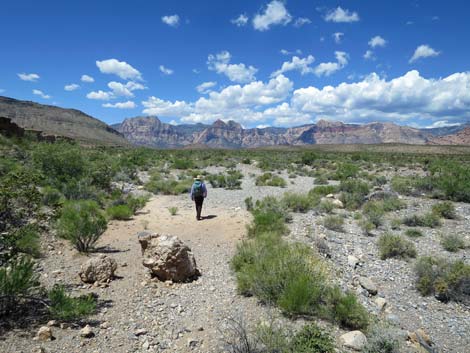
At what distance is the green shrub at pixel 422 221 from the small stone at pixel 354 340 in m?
8.77

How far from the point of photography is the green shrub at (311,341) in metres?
4.37

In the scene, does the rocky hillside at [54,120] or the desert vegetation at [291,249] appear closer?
the desert vegetation at [291,249]

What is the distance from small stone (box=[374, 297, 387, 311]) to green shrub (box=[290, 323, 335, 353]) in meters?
2.33

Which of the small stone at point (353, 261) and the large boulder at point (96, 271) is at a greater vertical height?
the large boulder at point (96, 271)

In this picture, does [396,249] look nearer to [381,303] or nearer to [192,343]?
[381,303]

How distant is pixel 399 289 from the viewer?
747 centimetres

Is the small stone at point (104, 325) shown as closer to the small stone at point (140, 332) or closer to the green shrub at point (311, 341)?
the small stone at point (140, 332)

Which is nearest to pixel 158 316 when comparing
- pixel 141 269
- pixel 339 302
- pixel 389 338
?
pixel 141 269

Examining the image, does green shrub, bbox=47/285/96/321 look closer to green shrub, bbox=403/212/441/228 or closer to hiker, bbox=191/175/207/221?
hiker, bbox=191/175/207/221

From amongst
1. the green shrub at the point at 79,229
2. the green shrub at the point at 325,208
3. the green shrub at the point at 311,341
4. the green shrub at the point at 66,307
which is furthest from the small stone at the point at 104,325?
the green shrub at the point at 325,208

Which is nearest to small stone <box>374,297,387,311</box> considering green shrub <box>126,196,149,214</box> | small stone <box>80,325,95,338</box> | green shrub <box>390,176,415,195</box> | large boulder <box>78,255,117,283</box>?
small stone <box>80,325,95,338</box>

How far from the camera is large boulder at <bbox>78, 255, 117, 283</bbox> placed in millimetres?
6594

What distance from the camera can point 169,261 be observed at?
273 inches

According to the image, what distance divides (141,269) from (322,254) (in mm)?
4708
